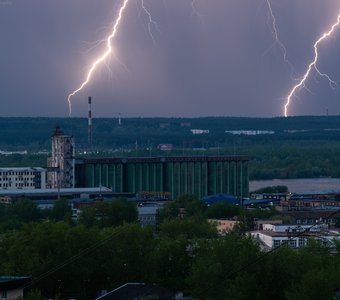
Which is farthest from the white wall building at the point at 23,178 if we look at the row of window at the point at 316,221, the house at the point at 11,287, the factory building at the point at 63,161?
the house at the point at 11,287

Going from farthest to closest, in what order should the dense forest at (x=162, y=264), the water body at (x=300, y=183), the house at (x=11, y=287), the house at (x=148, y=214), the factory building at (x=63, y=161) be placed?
1. the water body at (x=300, y=183)
2. the factory building at (x=63, y=161)
3. the house at (x=148, y=214)
4. the dense forest at (x=162, y=264)
5. the house at (x=11, y=287)

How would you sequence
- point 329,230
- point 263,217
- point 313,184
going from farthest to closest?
1. point 313,184
2. point 263,217
3. point 329,230

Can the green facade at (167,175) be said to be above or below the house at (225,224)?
above

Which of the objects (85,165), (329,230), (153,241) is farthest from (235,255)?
(85,165)

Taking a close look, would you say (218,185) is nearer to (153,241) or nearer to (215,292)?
(153,241)

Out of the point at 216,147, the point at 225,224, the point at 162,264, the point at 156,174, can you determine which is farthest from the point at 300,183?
the point at 162,264

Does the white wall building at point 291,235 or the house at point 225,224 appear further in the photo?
the house at point 225,224

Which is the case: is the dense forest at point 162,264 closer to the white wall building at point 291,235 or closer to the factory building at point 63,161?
the white wall building at point 291,235

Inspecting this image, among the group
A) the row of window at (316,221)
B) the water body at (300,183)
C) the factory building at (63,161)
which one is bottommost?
the row of window at (316,221)
